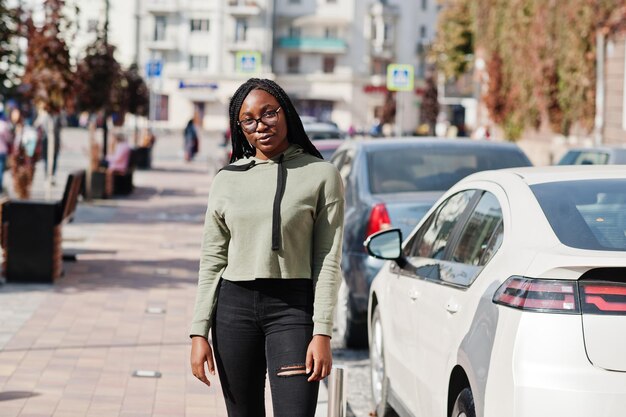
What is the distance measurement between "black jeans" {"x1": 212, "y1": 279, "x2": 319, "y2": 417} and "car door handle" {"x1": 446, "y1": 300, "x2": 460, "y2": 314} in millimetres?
1047

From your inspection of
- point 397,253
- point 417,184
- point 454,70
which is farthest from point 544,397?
point 454,70

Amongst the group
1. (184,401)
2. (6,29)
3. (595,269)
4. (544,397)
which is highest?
(6,29)

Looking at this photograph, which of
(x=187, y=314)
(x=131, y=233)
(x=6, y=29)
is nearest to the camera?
(x=187, y=314)

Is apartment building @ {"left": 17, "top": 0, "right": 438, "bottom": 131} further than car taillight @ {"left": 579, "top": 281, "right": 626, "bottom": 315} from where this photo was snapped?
Yes

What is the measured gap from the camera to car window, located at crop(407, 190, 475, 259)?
6.28m

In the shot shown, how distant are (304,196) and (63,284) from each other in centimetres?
921

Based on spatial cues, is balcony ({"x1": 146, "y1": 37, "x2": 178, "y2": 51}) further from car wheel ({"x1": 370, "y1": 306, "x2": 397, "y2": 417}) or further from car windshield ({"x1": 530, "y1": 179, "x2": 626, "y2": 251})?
car windshield ({"x1": 530, "y1": 179, "x2": 626, "y2": 251})

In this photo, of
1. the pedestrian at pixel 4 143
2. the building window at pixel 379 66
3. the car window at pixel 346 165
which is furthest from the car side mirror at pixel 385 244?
the building window at pixel 379 66

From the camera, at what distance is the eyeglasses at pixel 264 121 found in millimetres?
4625

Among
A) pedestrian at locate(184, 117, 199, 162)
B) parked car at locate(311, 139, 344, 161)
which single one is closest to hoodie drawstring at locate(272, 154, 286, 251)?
parked car at locate(311, 139, 344, 161)

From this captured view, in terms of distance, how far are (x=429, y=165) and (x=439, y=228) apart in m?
4.39

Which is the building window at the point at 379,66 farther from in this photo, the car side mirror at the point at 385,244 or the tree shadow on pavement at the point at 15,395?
the car side mirror at the point at 385,244

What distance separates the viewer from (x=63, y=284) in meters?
13.4

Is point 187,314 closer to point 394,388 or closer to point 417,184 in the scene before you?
point 417,184
